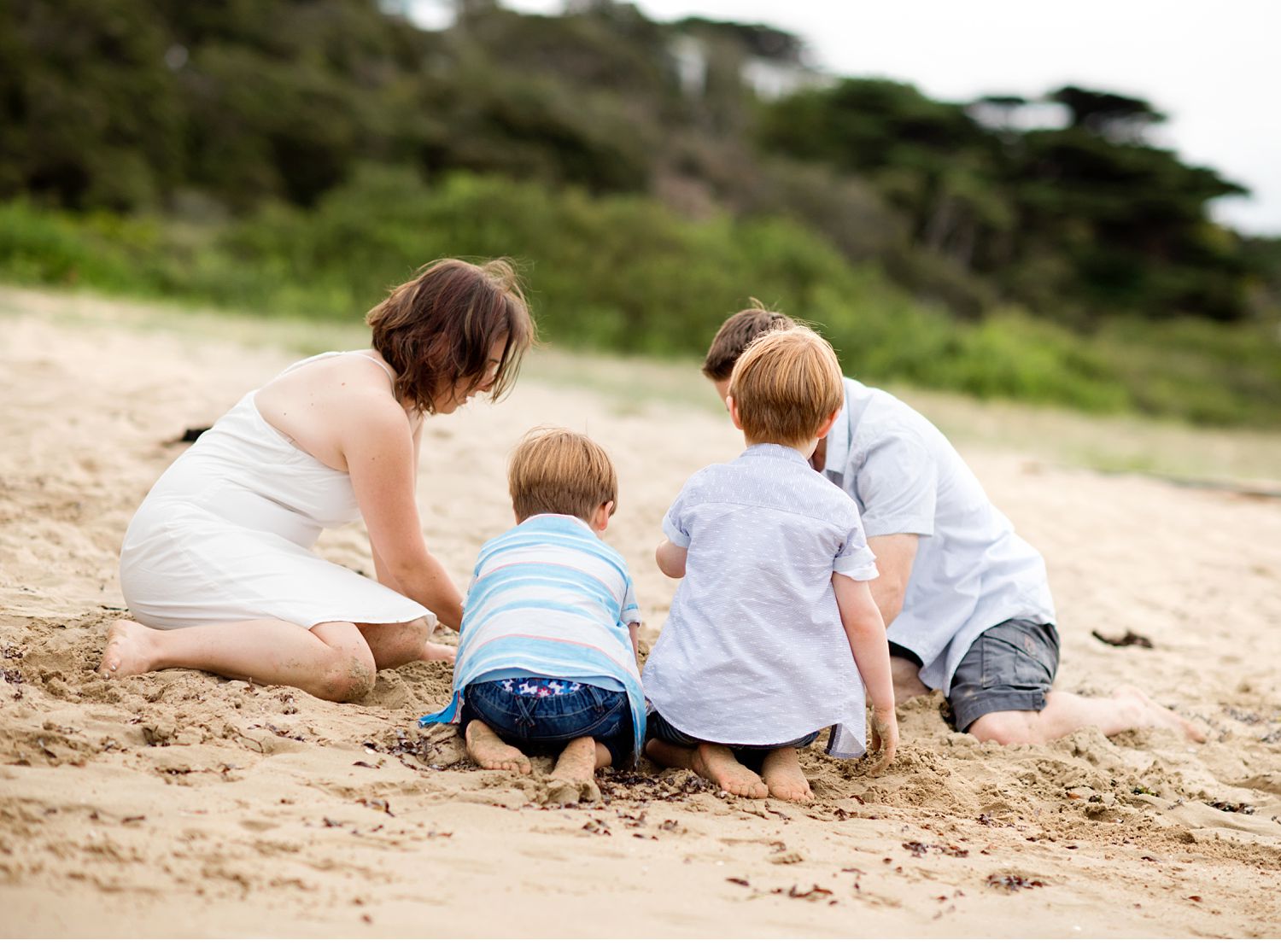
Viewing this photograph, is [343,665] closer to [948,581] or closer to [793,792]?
[793,792]

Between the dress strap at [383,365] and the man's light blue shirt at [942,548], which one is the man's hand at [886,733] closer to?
the man's light blue shirt at [942,548]

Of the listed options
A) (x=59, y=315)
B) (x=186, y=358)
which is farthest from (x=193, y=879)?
(x=59, y=315)

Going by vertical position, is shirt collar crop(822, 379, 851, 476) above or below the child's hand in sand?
above

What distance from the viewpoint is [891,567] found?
3.29 metres

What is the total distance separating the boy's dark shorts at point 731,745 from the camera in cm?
289

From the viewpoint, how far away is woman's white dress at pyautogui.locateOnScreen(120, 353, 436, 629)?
3150mm

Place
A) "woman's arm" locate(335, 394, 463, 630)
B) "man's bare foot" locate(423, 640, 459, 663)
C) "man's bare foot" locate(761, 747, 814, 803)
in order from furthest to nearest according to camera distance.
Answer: "man's bare foot" locate(423, 640, 459, 663)
"woman's arm" locate(335, 394, 463, 630)
"man's bare foot" locate(761, 747, 814, 803)

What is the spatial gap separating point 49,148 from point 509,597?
18.1 meters

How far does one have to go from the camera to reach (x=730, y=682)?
9.29 ft

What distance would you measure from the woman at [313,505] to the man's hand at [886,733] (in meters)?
1.24

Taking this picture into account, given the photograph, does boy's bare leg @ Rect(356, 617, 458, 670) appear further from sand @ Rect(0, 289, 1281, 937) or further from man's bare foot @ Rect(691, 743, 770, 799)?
man's bare foot @ Rect(691, 743, 770, 799)

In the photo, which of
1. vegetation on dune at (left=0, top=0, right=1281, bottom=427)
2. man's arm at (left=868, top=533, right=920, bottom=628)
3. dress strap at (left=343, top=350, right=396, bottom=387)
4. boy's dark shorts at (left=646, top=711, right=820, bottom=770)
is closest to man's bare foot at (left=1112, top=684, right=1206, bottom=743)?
man's arm at (left=868, top=533, right=920, bottom=628)

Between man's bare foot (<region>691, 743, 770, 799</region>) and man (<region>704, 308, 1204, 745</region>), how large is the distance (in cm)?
71

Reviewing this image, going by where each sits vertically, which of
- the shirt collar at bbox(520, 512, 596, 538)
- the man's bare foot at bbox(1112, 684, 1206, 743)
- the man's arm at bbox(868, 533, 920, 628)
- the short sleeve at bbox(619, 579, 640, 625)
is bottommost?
the man's bare foot at bbox(1112, 684, 1206, 743)
